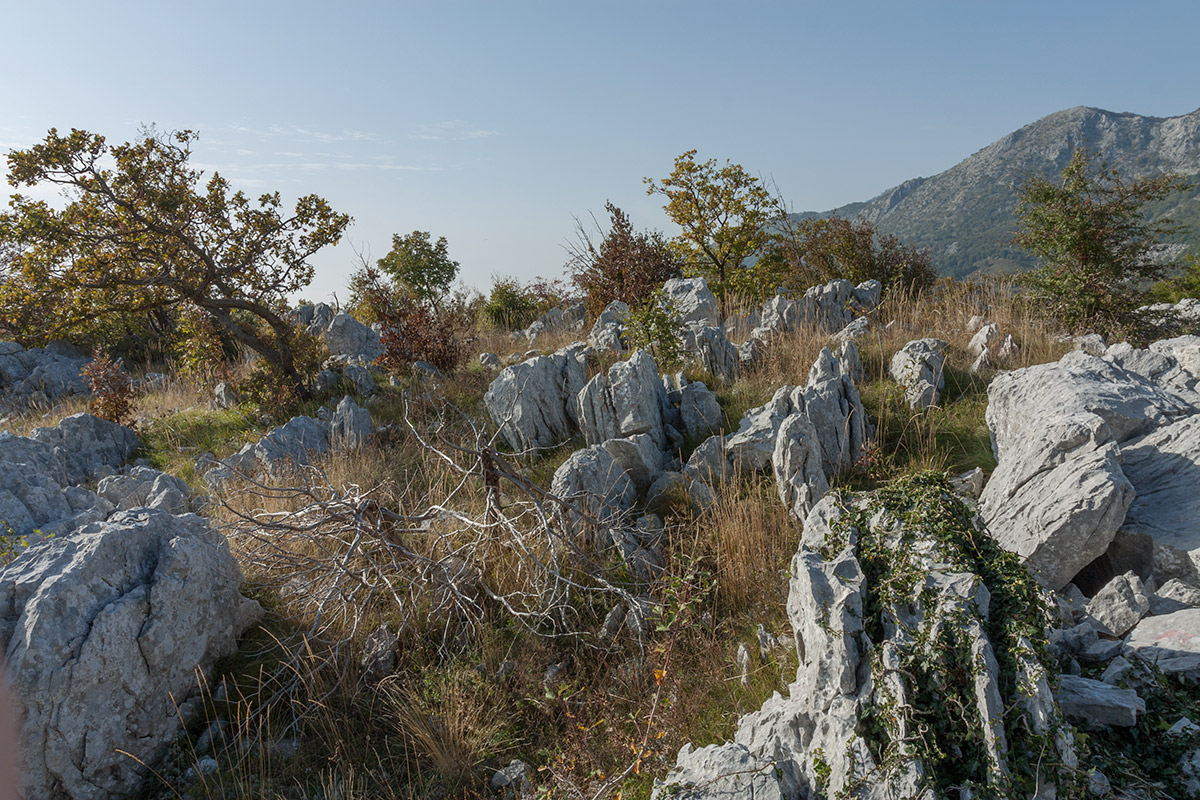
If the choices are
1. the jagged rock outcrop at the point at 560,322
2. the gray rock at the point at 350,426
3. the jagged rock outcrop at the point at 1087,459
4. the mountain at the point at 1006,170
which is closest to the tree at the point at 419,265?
the jagged rock outcrop at the point at 560,322

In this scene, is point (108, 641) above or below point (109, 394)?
below

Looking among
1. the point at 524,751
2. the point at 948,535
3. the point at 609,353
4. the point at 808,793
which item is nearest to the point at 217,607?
the point at 524,751

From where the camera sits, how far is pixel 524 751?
161 inches

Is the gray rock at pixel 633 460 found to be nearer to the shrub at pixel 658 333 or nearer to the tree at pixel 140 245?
the shrub at pixel 658 333

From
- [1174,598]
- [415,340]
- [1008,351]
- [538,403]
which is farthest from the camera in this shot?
[415,340]

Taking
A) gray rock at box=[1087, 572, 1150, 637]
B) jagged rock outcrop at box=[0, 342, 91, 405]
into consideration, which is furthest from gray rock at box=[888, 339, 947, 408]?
jagged rock outcrop at box=[0, 342, 91, 405]

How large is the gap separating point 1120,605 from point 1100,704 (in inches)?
53.9

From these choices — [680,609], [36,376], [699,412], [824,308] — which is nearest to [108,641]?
[680,609]

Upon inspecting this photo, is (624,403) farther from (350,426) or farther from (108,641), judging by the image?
(108,641)

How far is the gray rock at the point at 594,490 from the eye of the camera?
18.8ft

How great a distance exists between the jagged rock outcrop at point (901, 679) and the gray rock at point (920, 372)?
4.46m

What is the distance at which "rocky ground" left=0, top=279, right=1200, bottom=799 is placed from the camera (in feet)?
8.80

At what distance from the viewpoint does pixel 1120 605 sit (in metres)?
3.70

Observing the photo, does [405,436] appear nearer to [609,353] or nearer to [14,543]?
[609,353]
